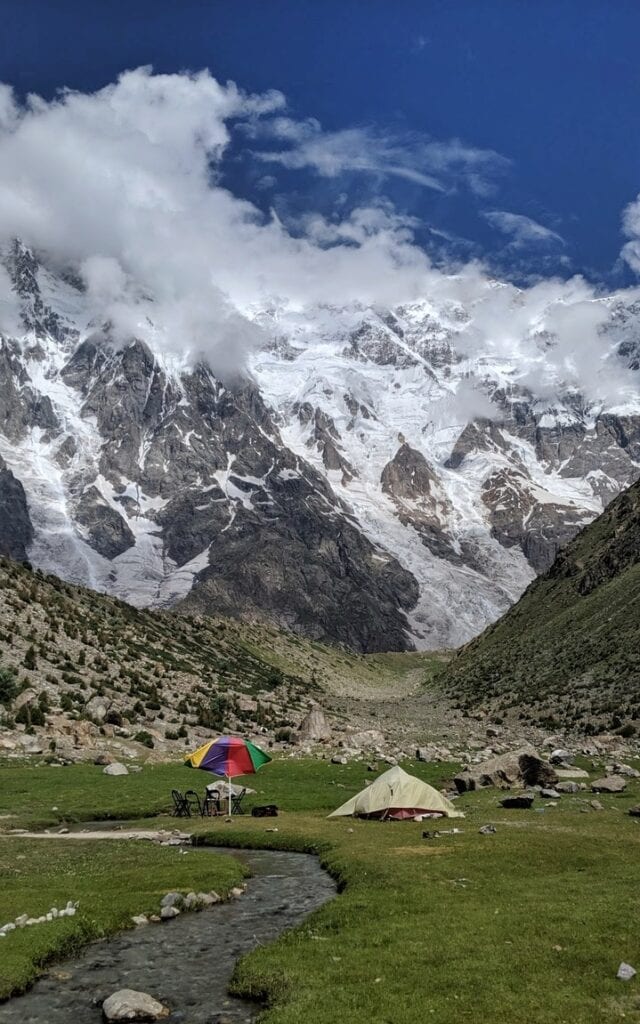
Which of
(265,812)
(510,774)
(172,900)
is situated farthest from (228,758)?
(172,900)

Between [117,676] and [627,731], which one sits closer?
[627,731]

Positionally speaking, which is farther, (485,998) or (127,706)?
(127,706)

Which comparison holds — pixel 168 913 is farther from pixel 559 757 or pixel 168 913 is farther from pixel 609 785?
pixel 559 757

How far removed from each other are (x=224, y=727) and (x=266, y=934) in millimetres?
46295

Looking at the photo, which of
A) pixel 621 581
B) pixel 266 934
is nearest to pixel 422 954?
pixel 266 934

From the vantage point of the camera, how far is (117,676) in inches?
2675

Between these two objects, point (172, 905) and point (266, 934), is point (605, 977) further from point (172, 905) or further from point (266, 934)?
point (172, 905)

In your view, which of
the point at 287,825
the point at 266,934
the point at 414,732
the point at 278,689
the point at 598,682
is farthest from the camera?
the point at 278,689

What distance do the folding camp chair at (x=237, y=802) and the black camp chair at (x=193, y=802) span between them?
1732 mm

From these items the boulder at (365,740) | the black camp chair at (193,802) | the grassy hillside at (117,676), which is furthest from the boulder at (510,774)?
the grassy hillside at (117,676)

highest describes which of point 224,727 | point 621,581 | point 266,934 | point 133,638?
point 621,581

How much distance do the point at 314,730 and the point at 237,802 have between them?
29.5 m

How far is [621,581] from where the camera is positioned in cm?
12081

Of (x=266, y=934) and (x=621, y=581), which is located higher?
(x=621, y=581)
